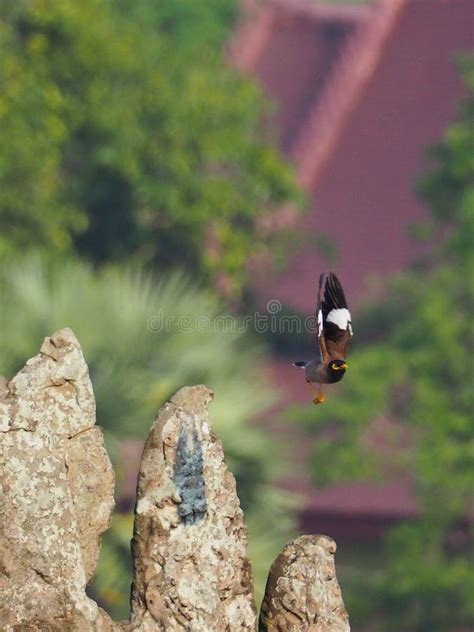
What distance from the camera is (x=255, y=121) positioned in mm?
29594

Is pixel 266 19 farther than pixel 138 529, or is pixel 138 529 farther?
pixel 266 19

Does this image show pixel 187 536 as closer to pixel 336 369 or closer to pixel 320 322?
pixel 336 369

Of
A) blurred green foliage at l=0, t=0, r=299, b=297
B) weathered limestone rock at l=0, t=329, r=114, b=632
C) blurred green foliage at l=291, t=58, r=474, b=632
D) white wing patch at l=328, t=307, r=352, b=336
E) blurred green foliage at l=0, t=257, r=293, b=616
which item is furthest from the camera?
blurred green foliage at l=0, t=0, r=299, b=297

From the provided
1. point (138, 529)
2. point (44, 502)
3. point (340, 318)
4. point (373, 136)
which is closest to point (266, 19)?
point (373, 136)

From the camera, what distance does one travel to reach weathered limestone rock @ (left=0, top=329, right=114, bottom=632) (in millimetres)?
7535

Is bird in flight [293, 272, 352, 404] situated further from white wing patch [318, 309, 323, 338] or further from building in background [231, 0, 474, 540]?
building in background [231, 0, 474, 540]

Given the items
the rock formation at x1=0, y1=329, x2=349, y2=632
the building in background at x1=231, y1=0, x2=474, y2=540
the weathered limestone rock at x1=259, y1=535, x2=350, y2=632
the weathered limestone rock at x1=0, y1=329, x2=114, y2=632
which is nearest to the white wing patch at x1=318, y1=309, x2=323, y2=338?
the rock formation at x1=0, y1=329, x2=349, y2=632

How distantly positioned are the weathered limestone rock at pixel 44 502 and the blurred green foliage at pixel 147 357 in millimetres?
7159

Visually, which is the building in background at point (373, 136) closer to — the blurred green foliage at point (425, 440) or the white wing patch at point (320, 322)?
the blurred green foliage at point (425, 440)

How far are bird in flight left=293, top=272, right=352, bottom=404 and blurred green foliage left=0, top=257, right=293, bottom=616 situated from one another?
23.4ft

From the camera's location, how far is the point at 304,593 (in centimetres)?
775

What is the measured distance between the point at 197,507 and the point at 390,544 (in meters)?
13.9

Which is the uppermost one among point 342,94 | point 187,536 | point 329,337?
point 342,94

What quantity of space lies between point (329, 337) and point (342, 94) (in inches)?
1090
